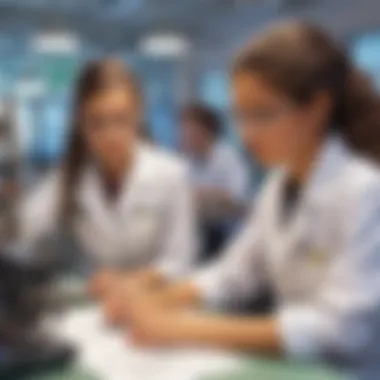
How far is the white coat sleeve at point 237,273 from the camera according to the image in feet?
3.04

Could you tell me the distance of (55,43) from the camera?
95cm

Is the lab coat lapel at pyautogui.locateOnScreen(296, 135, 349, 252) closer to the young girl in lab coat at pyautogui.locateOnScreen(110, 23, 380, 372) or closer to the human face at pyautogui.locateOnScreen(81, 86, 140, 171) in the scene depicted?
the young girl in lab coat at pyautogui.locateOnScreen(110, 23, 380, 372)

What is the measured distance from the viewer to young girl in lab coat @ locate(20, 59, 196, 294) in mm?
942

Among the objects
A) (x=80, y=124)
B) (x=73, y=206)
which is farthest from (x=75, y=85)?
(x=73, y=206)

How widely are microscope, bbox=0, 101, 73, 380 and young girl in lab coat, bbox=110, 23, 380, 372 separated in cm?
11

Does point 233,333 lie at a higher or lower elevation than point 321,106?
lower

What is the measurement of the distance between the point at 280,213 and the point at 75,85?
11.3 inches

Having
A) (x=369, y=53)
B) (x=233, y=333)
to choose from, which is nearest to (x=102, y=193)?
(x=233, y=333)

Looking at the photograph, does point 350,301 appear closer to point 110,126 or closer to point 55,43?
point 110,126

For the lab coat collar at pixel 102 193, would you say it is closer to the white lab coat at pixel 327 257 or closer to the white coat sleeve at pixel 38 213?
the white coat sleeve at pixel 38 213

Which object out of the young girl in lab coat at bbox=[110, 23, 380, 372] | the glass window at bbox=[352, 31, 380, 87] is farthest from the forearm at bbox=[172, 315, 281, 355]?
the glass window at bbox=[352, 31, 380, 87]

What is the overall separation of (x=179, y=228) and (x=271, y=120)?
0.17 m

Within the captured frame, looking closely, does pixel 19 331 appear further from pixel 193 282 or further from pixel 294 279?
pixel 294 279

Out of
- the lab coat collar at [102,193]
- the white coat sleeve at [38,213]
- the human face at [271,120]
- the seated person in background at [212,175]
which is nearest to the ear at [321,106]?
the human face at [271,120]
